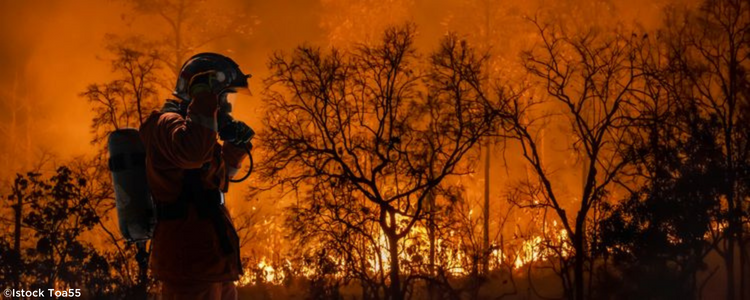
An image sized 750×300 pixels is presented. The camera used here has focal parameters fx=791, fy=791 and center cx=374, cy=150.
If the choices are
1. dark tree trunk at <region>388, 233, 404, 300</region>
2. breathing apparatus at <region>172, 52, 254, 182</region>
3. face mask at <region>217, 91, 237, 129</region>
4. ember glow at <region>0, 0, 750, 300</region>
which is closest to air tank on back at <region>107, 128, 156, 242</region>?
breathing apparatus at <region>172, 52, 254, 182</region>

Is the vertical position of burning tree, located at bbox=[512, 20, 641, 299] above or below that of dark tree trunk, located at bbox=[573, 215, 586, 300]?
above

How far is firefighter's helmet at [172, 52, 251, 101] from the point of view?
5.38m

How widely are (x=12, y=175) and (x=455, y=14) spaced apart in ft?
95.0

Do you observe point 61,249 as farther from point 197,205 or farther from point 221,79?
point 221,79

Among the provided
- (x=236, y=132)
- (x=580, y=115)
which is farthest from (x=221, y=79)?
(x=580, y=115)

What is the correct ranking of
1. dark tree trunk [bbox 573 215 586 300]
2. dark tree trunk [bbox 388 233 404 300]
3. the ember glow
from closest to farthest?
dark tree trunk [bbox 573 215 586 300] → dark tree trunk [bbox 388 233 404 300] → the ember glow

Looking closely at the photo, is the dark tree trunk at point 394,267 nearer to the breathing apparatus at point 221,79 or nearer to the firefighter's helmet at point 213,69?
the breathing apparatus at point 221,79

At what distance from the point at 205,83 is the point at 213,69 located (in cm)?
13

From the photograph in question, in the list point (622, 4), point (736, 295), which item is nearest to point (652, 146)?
point (736, 295)

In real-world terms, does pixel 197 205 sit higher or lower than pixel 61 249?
lower

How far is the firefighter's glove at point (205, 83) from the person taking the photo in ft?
17.3

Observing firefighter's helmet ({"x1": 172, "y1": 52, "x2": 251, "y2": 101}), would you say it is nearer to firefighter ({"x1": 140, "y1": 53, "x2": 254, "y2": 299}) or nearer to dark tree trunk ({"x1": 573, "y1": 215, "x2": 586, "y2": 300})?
firefighter ({"x1": 140, "y1": 53, "x2": 254, "y2": 299})

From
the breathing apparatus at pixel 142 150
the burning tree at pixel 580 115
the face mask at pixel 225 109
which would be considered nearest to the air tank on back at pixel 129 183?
the breathing apparatus at pixel 142 150

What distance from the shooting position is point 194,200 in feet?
18.1
